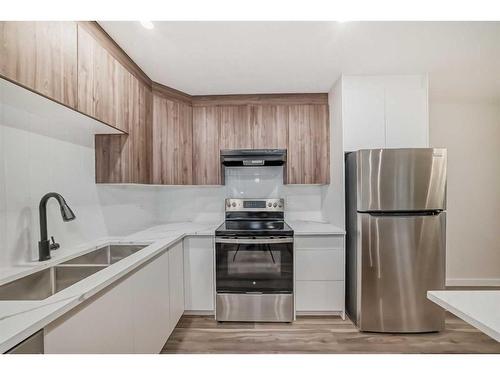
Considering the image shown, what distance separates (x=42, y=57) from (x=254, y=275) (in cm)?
209

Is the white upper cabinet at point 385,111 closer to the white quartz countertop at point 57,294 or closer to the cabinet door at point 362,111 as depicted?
the cabinet door at point 362,111

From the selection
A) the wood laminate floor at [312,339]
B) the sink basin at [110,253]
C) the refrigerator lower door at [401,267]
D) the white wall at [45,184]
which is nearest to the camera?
the white wall at [45,184]

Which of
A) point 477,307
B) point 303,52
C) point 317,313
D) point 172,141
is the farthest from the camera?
point 172,141

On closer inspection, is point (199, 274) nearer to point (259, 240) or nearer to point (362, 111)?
point (259, 240)

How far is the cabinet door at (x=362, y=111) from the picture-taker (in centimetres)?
237

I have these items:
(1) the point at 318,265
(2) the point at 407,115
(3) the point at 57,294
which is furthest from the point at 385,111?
(3) the point at 57,294

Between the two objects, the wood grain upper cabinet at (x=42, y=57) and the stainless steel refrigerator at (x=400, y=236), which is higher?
the wood grain upper cabinet at (x=42, y=57)

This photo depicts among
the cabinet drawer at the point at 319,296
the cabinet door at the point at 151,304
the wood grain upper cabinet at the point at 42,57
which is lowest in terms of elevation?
the cabinet drawer at the point at 319,296

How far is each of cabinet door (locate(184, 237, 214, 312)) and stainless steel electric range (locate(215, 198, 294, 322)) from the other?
11 cm

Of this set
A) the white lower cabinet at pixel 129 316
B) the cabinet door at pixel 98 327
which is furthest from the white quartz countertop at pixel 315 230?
the cabinet door at pixel 98 327

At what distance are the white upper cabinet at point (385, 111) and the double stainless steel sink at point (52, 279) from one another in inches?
88.8

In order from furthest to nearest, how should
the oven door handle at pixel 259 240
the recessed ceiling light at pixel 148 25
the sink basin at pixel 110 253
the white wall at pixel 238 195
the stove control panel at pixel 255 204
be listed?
the white wall at pixel 238 195 → the stove control panel at pixel 255 204 → the oven door handle at pixel 259 240 → the sink basin at pixel 110 253 → the recessed ceiling light at pixel 148 25

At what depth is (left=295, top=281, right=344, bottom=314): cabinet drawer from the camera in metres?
2.38

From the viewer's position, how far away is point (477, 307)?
0.85 metres
